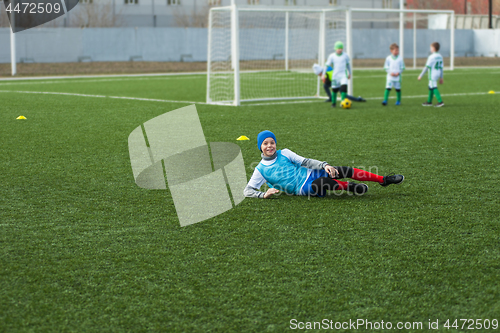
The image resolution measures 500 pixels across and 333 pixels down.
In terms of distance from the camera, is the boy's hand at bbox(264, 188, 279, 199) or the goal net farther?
the goal net

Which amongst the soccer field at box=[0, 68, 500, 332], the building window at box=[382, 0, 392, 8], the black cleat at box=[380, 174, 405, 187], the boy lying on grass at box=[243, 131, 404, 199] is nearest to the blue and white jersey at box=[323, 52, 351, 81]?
the soccer field at box=[0, 68, 500, 332]

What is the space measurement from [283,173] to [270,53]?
2046 centimetres

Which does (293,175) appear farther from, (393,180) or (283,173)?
(393,180)

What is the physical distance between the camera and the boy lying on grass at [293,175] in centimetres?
506

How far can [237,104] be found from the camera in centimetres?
1416

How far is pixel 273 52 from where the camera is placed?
966 inches

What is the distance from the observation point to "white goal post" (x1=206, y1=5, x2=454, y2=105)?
49.4 ft

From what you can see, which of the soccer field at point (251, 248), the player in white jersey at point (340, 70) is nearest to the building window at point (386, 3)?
the player in white jersey at point (340, 70)

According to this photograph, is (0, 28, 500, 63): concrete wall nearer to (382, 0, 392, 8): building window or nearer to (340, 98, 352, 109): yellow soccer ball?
(382, 0, 392, 8): building window

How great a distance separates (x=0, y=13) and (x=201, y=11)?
1629cm

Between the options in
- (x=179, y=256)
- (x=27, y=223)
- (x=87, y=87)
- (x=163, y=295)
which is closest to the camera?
(x=163, y=295)

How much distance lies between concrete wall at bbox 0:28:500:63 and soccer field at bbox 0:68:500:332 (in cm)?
1762

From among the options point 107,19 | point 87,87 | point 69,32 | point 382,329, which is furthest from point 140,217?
point 107,19

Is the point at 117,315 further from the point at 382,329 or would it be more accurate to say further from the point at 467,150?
the point at 467,150
